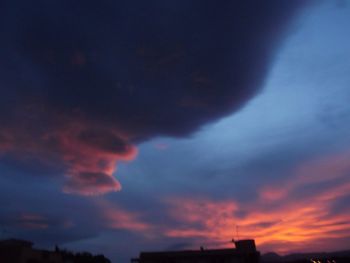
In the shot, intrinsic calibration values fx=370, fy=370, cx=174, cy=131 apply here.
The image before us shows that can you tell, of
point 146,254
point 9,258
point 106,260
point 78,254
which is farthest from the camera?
point 106,260

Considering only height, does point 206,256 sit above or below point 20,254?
below

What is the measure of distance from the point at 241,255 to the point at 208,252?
13.7 ft

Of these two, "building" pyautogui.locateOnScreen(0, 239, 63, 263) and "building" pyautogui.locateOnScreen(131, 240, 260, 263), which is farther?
Answer: "building" pyautogui.locateOnScreen(131, 240, 260, 263)

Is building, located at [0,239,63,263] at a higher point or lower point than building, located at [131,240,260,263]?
higher

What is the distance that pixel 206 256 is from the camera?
47094 millimetres

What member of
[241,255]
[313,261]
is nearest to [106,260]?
[241,255]

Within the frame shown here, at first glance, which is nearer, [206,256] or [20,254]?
[20,254]

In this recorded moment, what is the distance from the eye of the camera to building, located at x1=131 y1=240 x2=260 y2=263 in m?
47.0

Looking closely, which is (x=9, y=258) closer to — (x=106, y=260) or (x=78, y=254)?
(x=78, y=254)

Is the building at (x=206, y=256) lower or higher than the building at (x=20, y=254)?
lower

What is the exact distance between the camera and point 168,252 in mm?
48688

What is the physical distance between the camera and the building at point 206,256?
47000 mm

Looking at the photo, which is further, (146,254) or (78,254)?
(78,254)

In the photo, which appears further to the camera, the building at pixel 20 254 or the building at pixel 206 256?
the building at pixel 206 256
